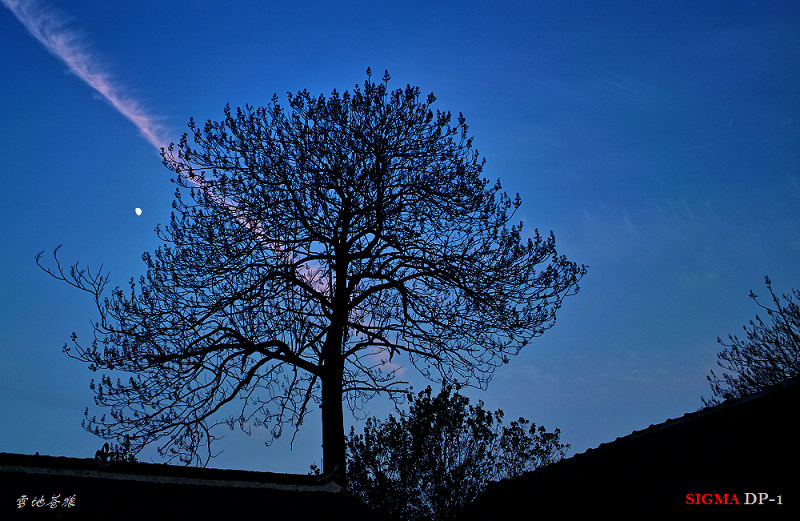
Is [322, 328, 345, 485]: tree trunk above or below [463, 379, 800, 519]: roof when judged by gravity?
above

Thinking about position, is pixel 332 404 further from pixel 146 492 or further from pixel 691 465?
pixel 691 465

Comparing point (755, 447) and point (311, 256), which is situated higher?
point (311, 256)

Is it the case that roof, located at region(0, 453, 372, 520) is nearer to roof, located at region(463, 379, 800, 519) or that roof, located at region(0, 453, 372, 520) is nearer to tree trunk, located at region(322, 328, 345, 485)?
tree trunk, located at region(322, 328, 345, 485)

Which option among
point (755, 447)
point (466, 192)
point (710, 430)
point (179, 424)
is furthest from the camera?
point (466, 192)

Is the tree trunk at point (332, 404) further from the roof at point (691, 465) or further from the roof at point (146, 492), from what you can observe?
the roof at point (691, 465)

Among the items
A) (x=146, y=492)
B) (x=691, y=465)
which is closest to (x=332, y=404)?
(x=146, y=492)

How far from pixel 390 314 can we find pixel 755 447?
983 centimetres

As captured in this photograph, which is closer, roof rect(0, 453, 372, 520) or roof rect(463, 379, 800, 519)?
roof rect(463, 379, 800, 519)

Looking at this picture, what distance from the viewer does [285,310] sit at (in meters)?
13.1

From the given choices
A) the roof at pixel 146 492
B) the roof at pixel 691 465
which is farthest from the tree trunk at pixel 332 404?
the roof at pixel 691 465

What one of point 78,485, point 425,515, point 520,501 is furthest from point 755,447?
point 425,515

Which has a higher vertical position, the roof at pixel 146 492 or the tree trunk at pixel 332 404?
the tree trunk at pixel 332 404

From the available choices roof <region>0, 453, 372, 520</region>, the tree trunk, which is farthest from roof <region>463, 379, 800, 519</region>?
the tree trunk

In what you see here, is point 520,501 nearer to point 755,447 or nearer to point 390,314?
point 755,447
